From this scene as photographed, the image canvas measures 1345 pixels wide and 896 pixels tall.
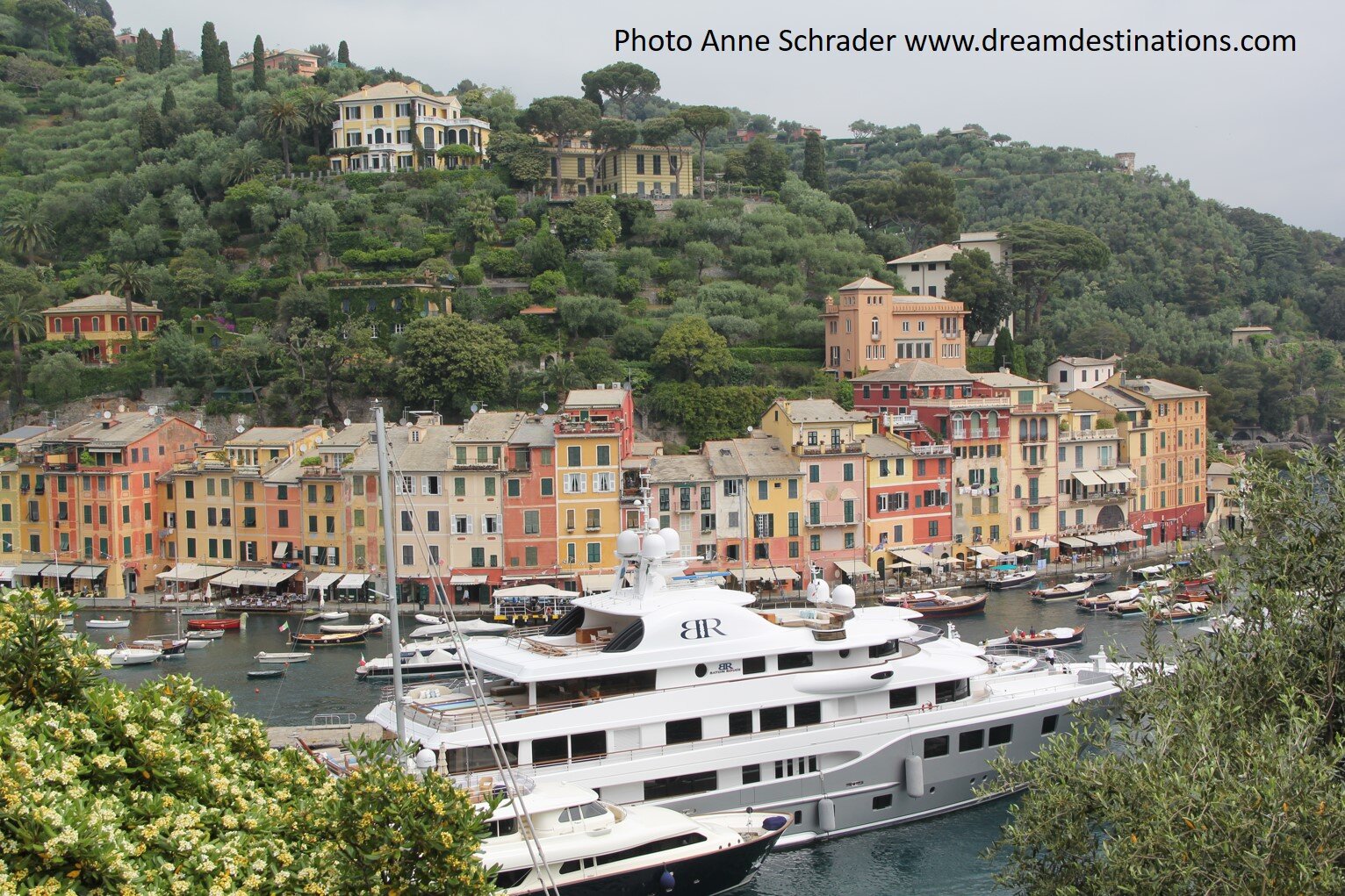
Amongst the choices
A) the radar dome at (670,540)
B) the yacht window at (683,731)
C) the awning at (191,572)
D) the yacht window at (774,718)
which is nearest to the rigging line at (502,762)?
the yacht window at (683,731)

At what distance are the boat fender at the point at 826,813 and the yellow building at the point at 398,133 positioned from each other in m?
65.0

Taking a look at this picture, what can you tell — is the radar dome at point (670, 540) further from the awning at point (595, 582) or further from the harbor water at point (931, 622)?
the awning at point (595, 582)

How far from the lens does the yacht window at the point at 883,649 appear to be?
3022 cm

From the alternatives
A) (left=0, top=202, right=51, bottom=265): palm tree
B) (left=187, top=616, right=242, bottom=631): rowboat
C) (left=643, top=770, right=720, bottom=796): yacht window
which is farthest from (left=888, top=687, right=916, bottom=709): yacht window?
(left=0, top=202, right=51, bottom=265): palm tree

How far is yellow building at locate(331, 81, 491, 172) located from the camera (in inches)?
3438

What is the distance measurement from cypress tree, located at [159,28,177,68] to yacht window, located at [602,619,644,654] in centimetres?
11951

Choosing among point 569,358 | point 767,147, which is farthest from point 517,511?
point 767,147

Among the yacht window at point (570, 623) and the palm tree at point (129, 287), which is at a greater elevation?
the palm tree at point (129, 287)

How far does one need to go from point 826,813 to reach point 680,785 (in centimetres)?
335

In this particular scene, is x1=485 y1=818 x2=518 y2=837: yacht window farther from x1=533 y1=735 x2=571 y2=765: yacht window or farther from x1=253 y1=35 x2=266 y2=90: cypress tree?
x1=253 y1=35 x2=266 y2=90: cypress tree

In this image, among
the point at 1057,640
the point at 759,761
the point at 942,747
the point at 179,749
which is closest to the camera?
the point at 179,749

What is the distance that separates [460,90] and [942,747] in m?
130

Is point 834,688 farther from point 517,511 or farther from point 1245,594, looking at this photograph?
point 517,511

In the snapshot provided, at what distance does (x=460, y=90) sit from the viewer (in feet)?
489
